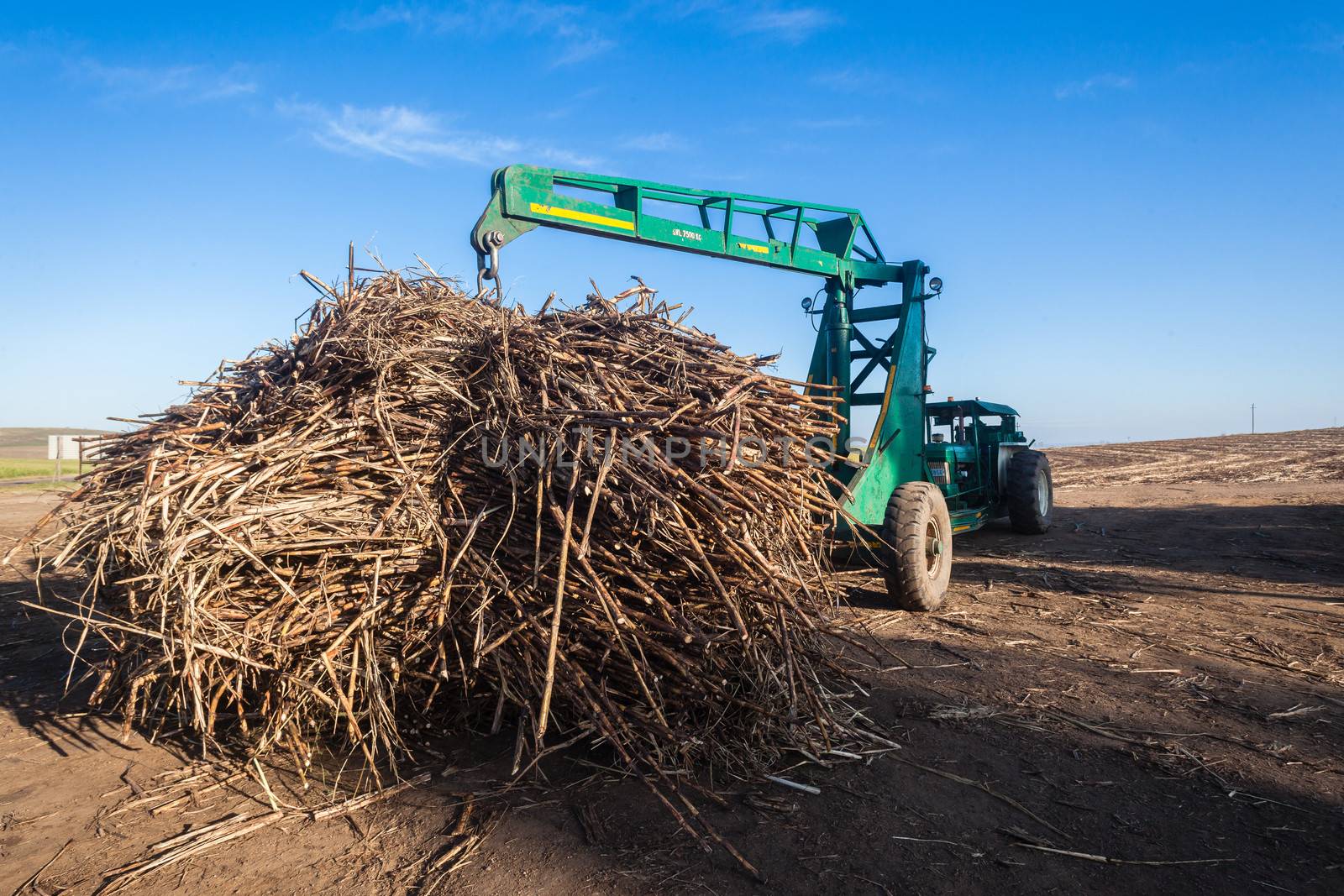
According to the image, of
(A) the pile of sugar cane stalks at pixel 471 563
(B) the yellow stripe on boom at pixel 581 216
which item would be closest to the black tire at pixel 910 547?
(A) the pile of sugar cane stalks at pixel 471 563

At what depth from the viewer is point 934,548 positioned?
6.81m

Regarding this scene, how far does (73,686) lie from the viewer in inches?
184

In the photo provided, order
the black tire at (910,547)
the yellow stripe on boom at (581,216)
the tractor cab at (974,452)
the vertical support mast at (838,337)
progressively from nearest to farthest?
the yellow stripe on boom at (581,216) < the black tire at (910,547) < the vertical support mast at (838,337) < the tractor cab at (974,452)

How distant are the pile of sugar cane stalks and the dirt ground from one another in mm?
275

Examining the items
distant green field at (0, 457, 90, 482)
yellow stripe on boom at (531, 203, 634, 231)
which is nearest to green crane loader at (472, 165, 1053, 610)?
yellow stripe on boom at (531, 203, 634, 231)

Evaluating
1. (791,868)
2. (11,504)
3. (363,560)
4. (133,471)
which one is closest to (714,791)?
(791,868)

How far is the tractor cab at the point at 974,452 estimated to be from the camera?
9.48m

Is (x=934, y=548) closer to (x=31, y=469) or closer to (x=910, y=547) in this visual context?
(x=910, y=547)

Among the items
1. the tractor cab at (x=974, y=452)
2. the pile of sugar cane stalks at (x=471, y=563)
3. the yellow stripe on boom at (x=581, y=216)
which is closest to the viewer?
the pile of sugar cane stalks at (x=471, y=563)

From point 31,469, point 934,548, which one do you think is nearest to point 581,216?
point 934,548

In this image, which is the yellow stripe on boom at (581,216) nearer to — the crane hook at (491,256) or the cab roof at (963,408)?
the crane hook at (491,256)

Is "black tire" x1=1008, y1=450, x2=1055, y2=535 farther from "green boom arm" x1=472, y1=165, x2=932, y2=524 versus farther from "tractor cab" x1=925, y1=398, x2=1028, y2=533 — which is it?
"green boom arm" x1=472, y1=165, x2=932, y2=524

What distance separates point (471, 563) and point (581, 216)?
3.20 m

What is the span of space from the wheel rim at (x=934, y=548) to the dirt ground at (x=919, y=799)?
0.78 m
